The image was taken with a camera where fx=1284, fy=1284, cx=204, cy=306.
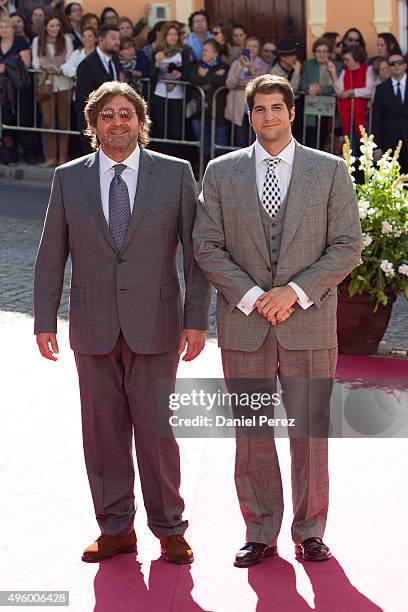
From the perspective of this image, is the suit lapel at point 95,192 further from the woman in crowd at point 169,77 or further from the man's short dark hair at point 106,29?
the woman in crowd at point 169,77

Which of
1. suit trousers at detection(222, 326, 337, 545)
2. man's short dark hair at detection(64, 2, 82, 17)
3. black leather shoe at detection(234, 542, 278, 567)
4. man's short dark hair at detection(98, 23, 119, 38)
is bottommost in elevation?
black leather shoe at detection(234, 542, 278, 567)

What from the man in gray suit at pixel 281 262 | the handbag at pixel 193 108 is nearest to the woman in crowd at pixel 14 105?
the handbag at pixel 193 108

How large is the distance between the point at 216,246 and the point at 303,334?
0.53 m

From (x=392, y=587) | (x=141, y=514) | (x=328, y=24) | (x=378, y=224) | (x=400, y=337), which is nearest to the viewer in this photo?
(x=392, y=587)

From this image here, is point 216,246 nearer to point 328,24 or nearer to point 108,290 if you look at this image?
point 108,290

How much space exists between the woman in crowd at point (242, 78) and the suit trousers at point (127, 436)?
9.68 metres

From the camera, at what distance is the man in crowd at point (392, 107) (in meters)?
14.1

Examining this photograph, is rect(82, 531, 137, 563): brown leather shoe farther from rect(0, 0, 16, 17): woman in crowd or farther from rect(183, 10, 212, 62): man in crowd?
rect(0, 0, 16, 17): woman in crowd

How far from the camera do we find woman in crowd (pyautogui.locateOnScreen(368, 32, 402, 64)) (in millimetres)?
14750

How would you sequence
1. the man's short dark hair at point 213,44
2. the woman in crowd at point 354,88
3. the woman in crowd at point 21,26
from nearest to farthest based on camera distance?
the woman in crowd at point 354,88 < the man's short dark hair at point 213,44 < the woman in crowd at point 21,26

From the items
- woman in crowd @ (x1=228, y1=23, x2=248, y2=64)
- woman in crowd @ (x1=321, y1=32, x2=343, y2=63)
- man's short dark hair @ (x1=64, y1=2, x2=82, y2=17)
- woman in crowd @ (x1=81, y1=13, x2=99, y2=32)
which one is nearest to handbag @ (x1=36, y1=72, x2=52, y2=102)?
woman in crowd @ (x1=81, y1=13, x2=99, y2=32)

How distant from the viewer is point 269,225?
5473mm

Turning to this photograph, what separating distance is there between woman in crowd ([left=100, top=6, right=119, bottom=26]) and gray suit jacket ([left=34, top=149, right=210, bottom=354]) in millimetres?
11240

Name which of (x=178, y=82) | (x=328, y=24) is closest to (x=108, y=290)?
(x=178, y=82)
